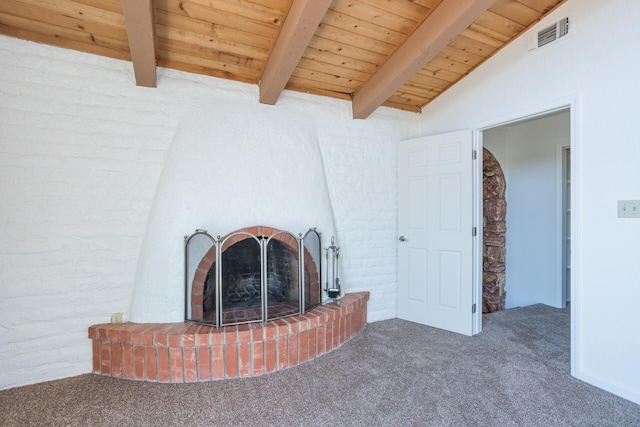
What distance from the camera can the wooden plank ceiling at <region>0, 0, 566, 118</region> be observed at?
1991mm

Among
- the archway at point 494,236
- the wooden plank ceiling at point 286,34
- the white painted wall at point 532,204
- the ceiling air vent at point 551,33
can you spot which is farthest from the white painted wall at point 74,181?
the white painted wall at point 532,204

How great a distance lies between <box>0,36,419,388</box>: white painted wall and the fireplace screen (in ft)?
0.91

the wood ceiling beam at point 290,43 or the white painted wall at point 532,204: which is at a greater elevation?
the wood ceiling beam at point 290,43

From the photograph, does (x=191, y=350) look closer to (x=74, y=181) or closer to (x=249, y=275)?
(x=249, y=275)

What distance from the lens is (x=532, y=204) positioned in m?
3.96

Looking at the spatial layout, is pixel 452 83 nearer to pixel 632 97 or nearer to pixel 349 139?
pixel 349 139

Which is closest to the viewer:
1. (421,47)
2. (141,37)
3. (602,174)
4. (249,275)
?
(141,37)

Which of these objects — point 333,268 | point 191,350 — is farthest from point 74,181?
point 333,268

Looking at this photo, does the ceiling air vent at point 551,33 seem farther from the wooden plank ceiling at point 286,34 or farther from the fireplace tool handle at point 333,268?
the fireplace tool handle at point 333,268

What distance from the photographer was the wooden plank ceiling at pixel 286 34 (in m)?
1.99

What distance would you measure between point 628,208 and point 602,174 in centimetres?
26

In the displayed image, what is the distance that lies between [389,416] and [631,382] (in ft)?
4.97

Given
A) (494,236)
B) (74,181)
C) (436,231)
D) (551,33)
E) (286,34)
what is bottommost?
(494,236)

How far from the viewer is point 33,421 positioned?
1783mm
